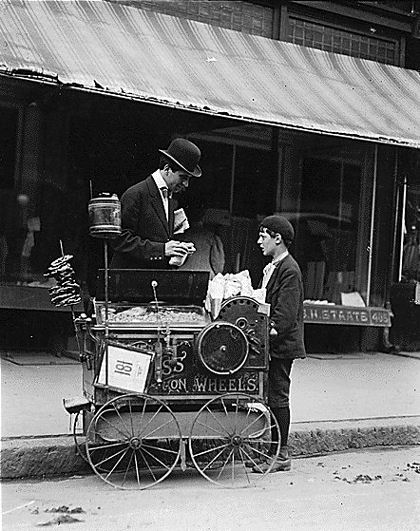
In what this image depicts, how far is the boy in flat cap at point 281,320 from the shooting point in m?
6.34

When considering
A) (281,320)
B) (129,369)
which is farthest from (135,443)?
(281,320)

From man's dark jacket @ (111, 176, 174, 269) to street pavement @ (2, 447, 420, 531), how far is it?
57.0 inches

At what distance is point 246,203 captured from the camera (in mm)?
11305

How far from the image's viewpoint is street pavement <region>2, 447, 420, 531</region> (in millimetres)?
5012

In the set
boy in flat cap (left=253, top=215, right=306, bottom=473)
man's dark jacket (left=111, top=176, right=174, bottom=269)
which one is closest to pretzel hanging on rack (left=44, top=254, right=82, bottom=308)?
man's dark jacket (left=111, top=176, right=174, bottom=269)

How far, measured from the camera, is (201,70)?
28.4 feet

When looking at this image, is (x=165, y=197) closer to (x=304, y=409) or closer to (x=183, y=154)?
(x=183, y=154)

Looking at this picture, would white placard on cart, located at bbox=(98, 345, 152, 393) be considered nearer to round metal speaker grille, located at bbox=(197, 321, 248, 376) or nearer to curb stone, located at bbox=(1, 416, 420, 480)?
round metal speaker grille, located at bbox=(197, 321, 248, 376)

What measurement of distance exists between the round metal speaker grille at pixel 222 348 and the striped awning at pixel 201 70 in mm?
2462

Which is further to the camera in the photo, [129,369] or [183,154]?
[183,154]

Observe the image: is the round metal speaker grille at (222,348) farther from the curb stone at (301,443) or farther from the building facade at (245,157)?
the building facade at (245,157)

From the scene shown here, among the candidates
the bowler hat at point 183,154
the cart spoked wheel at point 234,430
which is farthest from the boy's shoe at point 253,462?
the bowler hat at point 183,154

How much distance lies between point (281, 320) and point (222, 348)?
0.78m

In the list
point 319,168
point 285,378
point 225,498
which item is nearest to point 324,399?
point 285,378
